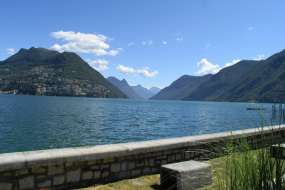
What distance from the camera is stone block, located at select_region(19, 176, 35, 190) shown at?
202 inches

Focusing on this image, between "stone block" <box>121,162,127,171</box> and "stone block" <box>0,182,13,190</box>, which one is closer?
"stone block" <box>0,182,13,190</box>

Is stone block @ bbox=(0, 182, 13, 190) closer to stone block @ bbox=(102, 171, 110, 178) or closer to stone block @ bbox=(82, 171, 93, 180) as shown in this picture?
stone block @ bbox=(82, 171, 93, 180)

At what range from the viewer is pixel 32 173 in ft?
17.3

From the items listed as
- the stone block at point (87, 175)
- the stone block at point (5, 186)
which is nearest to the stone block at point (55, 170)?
the stone block at point (87, 175)

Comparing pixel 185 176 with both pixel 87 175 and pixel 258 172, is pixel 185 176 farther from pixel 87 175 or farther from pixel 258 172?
pixel 258 172

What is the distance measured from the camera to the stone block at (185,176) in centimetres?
577

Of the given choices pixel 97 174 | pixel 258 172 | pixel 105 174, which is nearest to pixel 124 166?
pixel 105 174

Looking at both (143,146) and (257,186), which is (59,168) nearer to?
(143,146)

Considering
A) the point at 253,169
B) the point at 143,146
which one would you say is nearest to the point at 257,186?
the point at 253,169

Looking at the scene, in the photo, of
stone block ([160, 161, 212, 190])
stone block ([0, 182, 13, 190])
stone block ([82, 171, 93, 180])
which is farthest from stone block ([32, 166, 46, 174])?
stone block ([160, 161, 212, 190])

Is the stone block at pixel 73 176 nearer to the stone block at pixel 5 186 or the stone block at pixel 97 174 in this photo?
the stone block at pixel 97 174

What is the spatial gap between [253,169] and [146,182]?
4346 mm

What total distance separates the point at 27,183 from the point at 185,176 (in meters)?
2.82

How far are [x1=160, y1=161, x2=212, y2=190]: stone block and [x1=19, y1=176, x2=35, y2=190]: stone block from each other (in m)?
2.47
